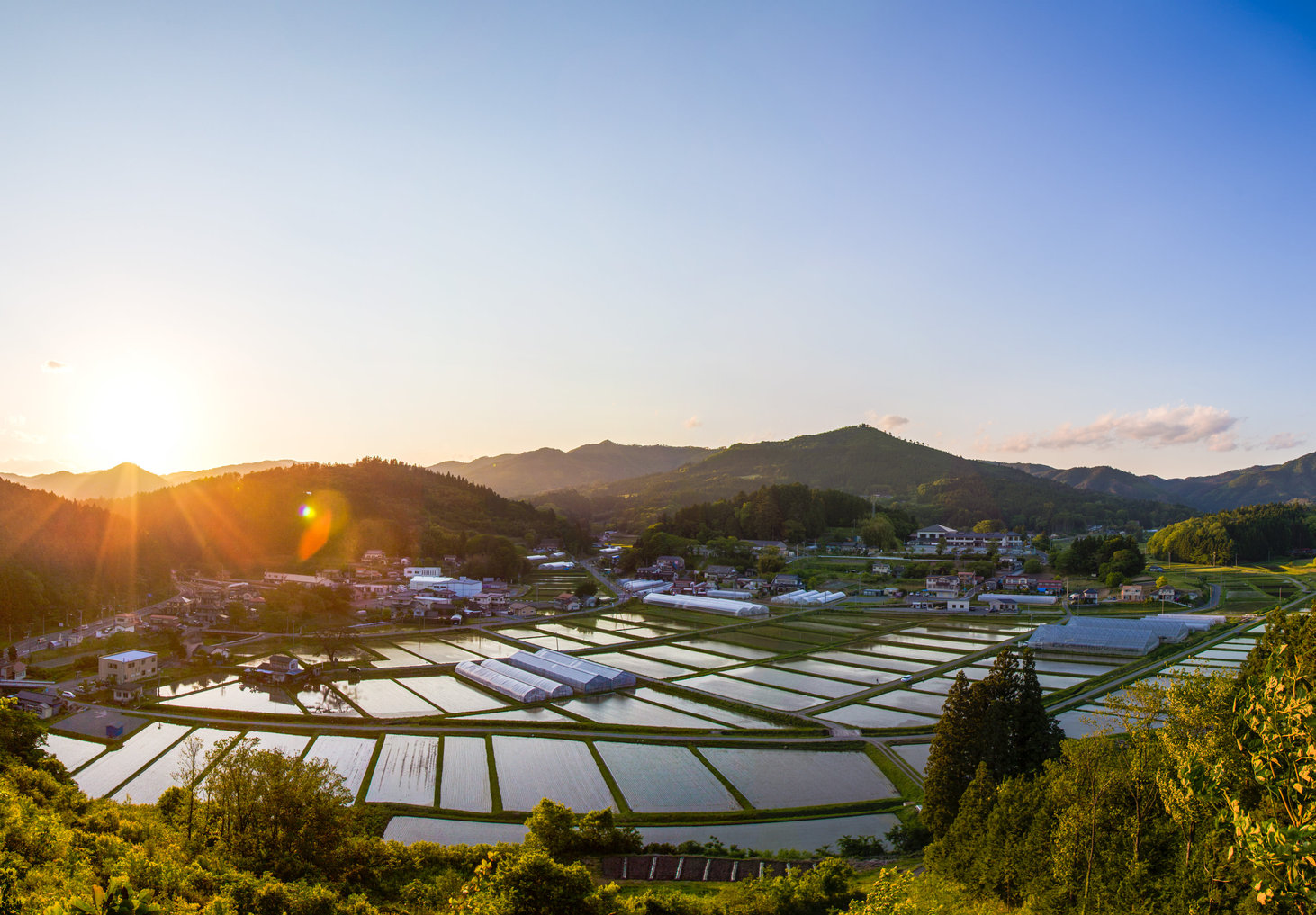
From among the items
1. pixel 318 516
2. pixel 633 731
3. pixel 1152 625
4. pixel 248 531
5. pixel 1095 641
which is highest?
pixel 318 516

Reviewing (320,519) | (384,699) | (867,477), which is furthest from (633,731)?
(867,477)

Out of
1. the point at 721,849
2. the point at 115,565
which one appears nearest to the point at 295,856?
the point at 721,849

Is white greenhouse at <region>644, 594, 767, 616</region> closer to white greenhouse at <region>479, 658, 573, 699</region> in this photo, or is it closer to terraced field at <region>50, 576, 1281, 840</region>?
terraced field at <region>50, 576, 1281, 840</region>

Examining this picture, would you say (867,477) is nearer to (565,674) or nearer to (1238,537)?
(1238,537)

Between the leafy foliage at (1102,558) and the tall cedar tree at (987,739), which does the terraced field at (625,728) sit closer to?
the tall cedar tree at (987,739)

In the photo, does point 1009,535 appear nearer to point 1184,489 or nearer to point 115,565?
point 115,565

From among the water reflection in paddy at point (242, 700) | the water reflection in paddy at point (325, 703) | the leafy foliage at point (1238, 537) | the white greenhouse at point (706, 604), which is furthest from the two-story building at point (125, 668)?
the leafy foliage at point (1238, 537)
